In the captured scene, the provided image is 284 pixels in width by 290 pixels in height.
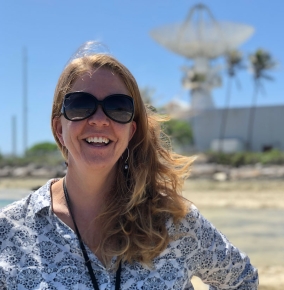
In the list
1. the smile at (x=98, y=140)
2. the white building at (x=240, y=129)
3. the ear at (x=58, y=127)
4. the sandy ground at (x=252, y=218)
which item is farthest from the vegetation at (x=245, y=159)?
the smile at (x=98, y=140)

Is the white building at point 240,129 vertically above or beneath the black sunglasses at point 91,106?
beneath

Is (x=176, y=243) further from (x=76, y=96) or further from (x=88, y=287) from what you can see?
(x=76, y=96)

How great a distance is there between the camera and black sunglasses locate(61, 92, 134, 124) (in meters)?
1.77

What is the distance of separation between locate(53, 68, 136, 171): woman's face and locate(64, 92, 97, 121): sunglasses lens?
0.7 inches

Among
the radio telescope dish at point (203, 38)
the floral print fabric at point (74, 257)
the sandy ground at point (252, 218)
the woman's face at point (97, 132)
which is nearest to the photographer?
the floral print fabric at point (74, 257)

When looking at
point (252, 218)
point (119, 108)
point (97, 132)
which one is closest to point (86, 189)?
point (97, 132)

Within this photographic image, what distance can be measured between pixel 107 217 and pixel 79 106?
44 centimetres

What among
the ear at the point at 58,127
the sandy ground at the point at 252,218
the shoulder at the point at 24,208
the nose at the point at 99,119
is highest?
the nose at the point at 99,119

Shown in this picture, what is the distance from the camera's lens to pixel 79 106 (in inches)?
69.6

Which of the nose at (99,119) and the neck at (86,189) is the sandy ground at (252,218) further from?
the nose at (99,119)

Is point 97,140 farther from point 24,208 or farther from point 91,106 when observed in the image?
point 24,208

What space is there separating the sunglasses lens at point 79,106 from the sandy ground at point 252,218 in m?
1.58

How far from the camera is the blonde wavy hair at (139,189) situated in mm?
1777

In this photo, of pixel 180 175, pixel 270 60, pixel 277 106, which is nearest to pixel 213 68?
→ pixel 270 60
